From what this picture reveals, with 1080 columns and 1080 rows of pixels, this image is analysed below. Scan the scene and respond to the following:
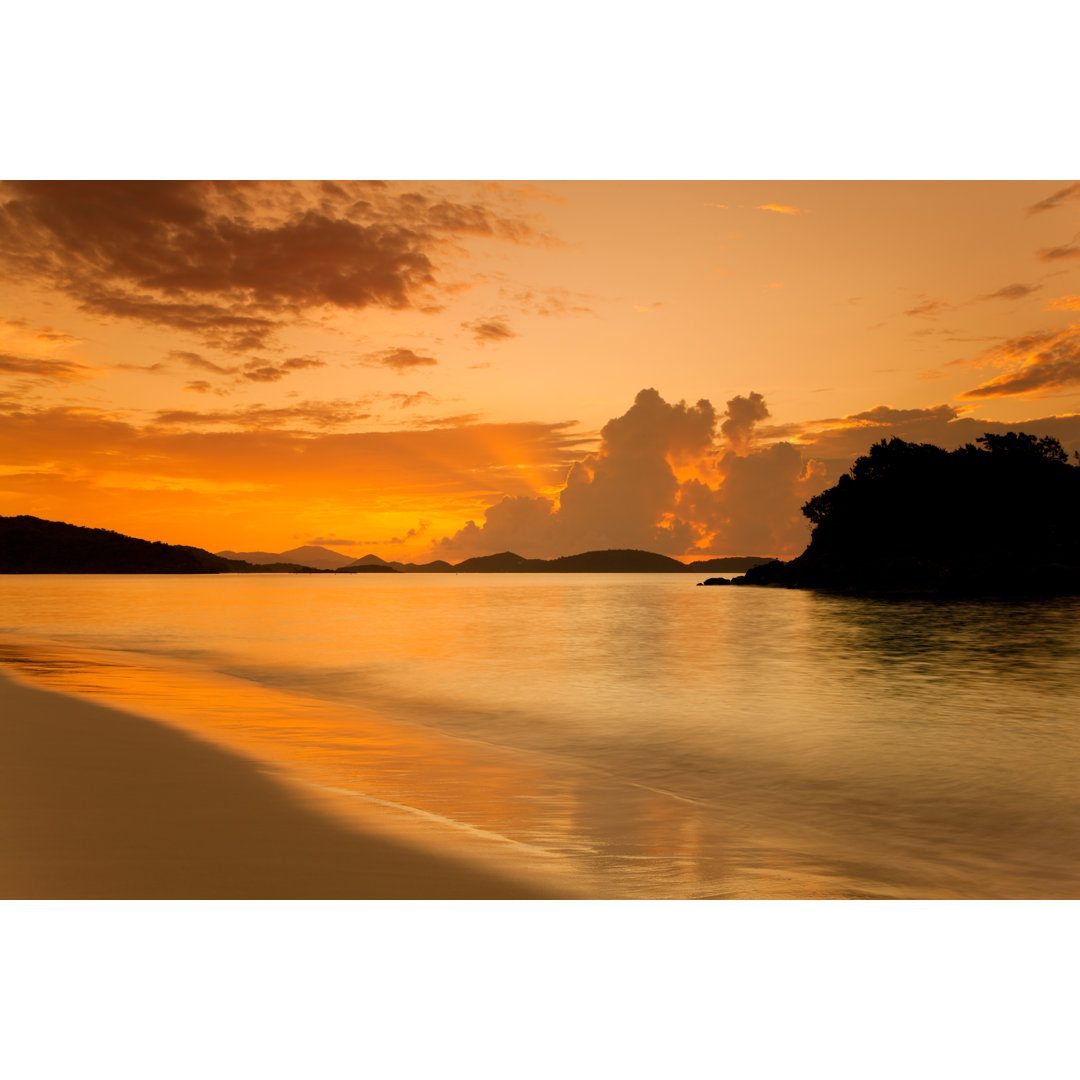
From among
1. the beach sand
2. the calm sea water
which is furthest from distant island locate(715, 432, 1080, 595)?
the beach sand

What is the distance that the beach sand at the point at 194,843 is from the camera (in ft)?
13.1

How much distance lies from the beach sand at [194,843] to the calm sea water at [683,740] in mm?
495

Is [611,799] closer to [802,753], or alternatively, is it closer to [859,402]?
[802,753]

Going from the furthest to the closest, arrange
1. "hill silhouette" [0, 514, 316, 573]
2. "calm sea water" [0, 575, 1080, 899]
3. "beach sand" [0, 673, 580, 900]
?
"hill silhouette" [0, 514, 316, 573], "calm sea water" [0, 575, 1080, 899], "beach sand" [0, 673, 580, 900]

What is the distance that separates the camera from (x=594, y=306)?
11.4m

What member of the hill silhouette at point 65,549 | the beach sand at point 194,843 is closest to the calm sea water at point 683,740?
the beach sand at point 194,843

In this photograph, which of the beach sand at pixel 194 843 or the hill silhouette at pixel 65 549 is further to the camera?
the hill silhouette at pixel 65 549

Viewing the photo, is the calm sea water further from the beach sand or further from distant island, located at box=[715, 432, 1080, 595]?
distant island, located at box=[715, 432, 1080, 595]

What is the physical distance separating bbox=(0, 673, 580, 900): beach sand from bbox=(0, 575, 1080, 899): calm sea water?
0.49m

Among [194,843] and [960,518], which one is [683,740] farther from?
[960,518]

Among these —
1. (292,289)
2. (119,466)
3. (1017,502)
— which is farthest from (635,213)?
(1017,502)

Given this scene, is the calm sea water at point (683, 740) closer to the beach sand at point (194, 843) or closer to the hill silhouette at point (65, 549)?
the beach sand at point (194, 843)

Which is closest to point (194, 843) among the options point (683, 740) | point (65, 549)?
point (683, 740)

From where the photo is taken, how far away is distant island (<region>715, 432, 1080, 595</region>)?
3553cm
